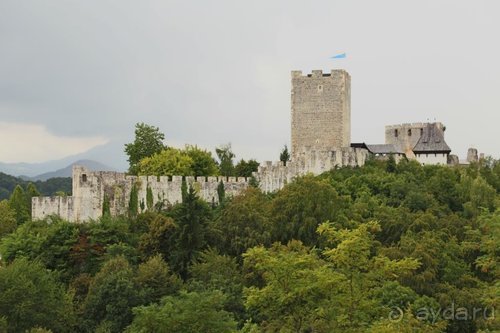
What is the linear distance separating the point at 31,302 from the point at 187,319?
723 centimetres

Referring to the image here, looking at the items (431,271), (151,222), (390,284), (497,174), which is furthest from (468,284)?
(497,174)

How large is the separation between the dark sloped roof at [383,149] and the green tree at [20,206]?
20052 millimetres

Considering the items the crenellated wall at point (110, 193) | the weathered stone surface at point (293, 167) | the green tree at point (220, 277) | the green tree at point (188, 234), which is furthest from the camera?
the weathered stone surface at point (293, 167)

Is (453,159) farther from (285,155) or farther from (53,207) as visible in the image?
(53,207)

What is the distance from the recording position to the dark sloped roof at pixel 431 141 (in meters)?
58.6

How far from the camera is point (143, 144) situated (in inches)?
2478

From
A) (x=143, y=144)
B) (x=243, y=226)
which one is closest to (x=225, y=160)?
(x=143, y=144)

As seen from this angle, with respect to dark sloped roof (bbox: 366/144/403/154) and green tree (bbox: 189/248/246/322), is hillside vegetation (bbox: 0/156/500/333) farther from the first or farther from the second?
dark sloped roof (bbox: 366/144/403/154)

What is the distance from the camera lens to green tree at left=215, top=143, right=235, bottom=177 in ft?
193

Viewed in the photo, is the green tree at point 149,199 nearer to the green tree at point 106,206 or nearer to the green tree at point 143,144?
the green tree at point 106,206

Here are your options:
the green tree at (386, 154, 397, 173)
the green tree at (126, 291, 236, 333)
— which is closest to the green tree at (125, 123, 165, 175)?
the green tree at (386, 154, 397, 173)

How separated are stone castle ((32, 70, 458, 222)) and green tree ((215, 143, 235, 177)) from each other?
693 centimetres

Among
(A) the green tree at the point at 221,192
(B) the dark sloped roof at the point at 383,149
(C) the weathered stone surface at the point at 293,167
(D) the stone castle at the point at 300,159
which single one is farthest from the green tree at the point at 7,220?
(B) the dark sloped roof at the point at 383,149

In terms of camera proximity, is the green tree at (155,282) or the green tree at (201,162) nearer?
the green tree at (155,282)
